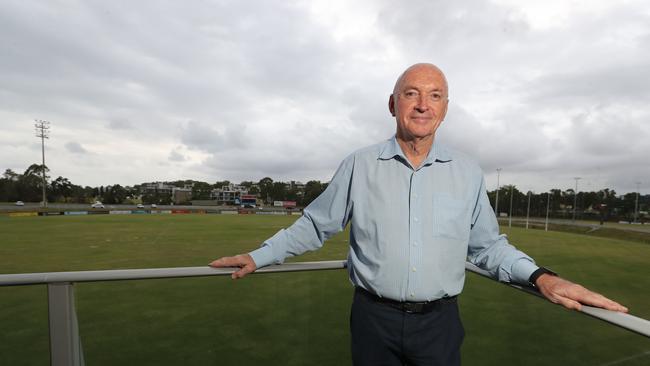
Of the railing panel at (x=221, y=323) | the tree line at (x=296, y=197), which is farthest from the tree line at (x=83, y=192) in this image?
the railing panel at (x=221, y=323)

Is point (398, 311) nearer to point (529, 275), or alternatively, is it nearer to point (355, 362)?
point (355, 362)

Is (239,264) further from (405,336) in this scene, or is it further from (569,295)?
(569,295)

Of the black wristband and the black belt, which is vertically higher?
the black wristband

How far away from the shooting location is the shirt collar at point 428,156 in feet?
4.74

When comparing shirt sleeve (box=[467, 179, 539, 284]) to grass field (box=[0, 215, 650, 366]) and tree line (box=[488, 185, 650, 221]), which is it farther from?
tree line (box=[488, 185, 650, 221])

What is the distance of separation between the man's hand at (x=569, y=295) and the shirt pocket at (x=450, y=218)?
32 cm

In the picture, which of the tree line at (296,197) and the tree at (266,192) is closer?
the tree line at (296,197)

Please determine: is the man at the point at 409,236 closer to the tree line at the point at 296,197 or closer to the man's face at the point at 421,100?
the man's face at the point at 421,100

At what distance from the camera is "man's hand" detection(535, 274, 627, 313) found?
3.27 ft

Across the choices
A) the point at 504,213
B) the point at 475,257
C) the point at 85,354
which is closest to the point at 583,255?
the point at 475,257

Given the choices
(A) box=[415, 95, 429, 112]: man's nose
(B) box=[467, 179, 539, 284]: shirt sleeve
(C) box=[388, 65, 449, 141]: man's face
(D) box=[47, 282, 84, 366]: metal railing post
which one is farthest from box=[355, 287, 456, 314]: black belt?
(D) box=[47, 282, 84, 366]: metal railing post

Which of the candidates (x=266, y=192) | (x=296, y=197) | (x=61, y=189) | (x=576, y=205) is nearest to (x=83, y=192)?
(x=61, y=189)

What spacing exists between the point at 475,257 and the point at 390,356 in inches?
21.9

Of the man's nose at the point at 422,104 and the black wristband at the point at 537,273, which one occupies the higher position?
the man's nose at the point at 422,104
